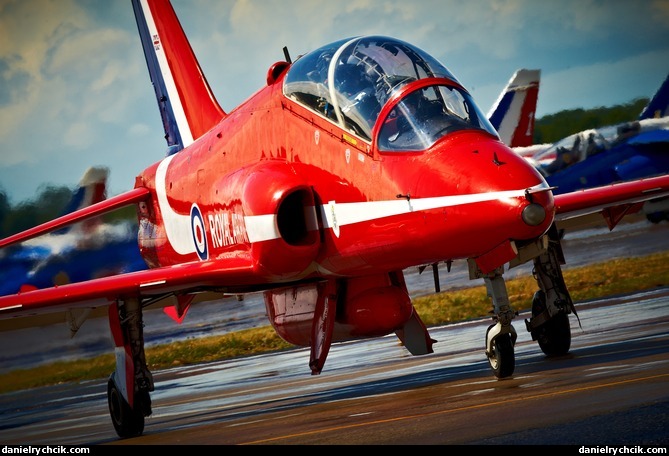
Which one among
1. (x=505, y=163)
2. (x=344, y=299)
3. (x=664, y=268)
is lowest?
(x=664, y=268)

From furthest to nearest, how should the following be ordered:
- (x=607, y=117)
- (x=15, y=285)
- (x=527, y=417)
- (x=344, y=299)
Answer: (x=607, y=117)
(x=15, y=285)
(x=344, y=299)
(x=527, y=417)

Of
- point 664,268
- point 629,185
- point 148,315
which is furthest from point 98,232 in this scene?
point 629,185

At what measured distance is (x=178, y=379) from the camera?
1927cm

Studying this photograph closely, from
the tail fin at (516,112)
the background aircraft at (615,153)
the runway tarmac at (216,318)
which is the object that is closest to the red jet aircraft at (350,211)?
A: the runway tarmac at (216,318)

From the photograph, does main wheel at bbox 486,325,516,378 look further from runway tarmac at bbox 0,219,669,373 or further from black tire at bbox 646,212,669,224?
black tire at bbox 646,212,669,224

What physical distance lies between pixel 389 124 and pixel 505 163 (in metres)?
1.35

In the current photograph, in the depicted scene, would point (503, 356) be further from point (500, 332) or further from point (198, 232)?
point (198, 232)

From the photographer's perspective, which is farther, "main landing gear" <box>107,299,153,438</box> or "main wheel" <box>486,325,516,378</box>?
"main landing gear" <box>107,299,153,438</box>

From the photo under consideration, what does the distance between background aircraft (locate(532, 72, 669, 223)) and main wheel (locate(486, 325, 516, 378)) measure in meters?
22.2

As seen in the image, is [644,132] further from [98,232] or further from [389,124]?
[389,124]

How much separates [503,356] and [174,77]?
28.0 feet

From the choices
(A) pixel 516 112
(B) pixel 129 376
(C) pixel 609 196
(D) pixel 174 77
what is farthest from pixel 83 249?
(C) pixel 609 196

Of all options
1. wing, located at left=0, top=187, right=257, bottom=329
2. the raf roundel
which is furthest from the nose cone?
the raf roundel

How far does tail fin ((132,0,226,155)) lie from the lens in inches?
648
